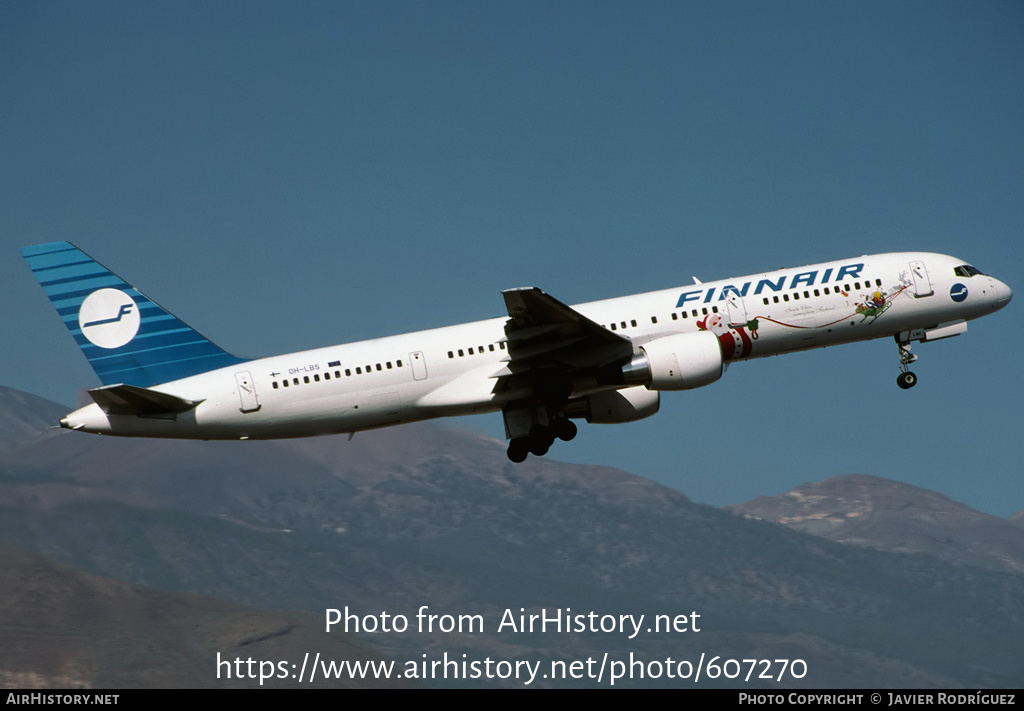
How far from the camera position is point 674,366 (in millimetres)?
37656

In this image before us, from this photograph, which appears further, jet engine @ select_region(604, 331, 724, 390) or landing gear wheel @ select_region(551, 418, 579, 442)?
landing gear wheel @ select_region(551, 418, 579, 442)

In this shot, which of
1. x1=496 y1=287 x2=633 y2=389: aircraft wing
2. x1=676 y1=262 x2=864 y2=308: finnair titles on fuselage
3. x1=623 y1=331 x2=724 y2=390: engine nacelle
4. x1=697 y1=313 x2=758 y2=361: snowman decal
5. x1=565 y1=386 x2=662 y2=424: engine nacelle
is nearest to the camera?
x1=496 y1=287 x2=633 y2=389: aircraft wing

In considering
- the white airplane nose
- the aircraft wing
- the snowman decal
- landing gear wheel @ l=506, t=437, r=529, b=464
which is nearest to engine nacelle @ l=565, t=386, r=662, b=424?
landing gear wheel @ l=506, t=437, r=529, b=464

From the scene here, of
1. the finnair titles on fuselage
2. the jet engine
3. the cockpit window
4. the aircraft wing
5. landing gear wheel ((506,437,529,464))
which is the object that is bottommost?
landing gear wheel ((506,437,529,464))

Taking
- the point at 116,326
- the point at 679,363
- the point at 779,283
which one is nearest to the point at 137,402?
the point at 116,326

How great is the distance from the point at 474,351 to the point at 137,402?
1076 cm

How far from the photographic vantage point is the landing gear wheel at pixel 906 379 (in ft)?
142

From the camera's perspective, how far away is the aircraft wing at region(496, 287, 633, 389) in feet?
121

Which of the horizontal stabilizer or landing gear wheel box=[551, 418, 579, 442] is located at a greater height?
the horizontal stabilizer

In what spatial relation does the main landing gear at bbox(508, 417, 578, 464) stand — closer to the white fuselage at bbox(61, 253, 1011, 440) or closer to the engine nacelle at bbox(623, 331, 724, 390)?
the white fuselage at bbox(61, 253, 1011, 440)

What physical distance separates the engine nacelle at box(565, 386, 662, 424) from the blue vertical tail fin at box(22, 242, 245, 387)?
39.8 ft
